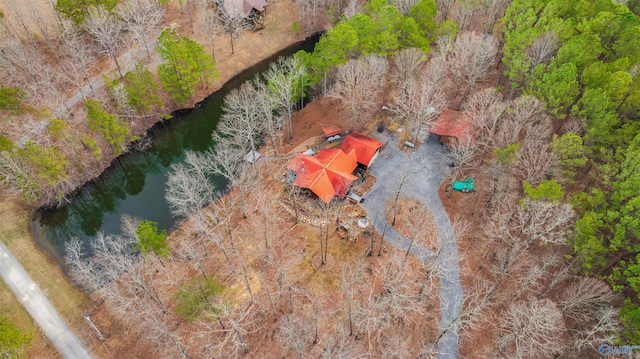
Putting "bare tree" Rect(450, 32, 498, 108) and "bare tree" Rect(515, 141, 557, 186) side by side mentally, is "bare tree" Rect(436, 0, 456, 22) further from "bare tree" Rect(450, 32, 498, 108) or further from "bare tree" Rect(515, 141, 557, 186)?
"bare tree" Rect(515, 141, 557, 186)

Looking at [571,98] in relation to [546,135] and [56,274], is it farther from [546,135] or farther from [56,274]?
[56,274]

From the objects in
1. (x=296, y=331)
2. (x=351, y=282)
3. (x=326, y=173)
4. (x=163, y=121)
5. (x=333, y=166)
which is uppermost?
(x=163, y=121)

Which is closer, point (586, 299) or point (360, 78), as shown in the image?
point (586, 299)

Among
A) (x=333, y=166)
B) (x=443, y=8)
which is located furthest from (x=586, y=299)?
(x=443, y=8)

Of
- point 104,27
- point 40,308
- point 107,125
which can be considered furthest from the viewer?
point 104,27

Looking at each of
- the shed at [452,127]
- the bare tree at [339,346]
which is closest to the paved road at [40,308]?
the bare tree at [339,346]

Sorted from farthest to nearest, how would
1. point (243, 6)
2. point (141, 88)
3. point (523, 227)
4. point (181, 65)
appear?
point (243, 6), point (181, 65), point (141, 88), point (523, 227)

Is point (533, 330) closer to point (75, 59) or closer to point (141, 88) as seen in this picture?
point (141, 88)
